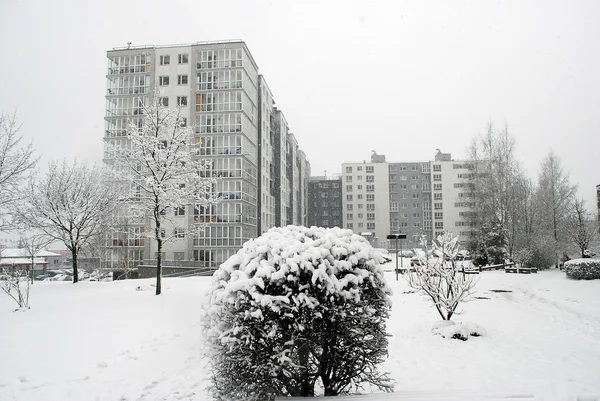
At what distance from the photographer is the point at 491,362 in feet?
22.6

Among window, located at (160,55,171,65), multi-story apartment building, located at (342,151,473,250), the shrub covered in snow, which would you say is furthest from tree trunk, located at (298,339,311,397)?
multi-story apartment building, located at (342,151,473,250)

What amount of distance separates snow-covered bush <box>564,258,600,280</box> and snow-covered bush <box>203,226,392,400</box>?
20797 mm

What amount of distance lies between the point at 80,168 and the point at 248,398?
70.4 ft

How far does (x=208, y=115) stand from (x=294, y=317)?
142 ft

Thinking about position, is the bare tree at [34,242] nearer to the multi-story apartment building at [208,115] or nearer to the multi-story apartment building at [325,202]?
the multi-story apartment building at [208,115]

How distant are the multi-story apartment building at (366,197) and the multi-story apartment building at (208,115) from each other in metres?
44.3

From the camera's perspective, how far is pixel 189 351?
8.59 m

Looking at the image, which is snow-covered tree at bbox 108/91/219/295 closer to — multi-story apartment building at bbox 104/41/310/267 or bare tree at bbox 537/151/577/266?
multi-story apartment building at bbox 104/41/310/267

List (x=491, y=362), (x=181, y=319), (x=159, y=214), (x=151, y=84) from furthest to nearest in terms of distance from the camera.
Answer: (x=151, y=84) < (x=159, y=214) < (x=181, y=319) < (x=491, y=362)

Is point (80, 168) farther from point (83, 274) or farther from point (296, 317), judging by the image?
point (83, 274)

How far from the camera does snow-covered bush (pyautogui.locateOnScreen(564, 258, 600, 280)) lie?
19938 mm

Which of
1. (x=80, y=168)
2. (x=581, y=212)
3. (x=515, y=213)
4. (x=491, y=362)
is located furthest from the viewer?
(x=515, y=213)

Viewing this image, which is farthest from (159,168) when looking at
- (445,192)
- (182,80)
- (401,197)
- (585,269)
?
(445,192)

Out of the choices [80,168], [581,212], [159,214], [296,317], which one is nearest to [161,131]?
[159,214]
